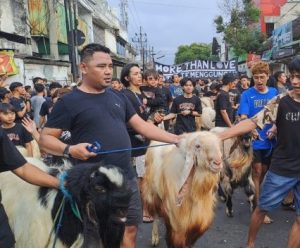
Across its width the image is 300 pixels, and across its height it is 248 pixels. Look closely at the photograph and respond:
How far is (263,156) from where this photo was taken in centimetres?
573

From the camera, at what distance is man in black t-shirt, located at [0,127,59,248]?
7.91 ft

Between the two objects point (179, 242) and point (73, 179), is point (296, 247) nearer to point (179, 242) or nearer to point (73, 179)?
point (179, 242)

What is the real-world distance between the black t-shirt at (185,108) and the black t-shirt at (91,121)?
16.0 feet

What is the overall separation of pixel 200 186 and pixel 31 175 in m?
1.79

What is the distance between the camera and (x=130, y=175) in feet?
11.5

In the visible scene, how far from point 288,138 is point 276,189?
1.65 ft

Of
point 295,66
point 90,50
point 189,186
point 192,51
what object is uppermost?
point 192,51

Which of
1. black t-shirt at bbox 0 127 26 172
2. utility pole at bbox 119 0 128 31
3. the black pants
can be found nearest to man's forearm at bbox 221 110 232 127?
black t-shirt at bbox 0 127 26 172

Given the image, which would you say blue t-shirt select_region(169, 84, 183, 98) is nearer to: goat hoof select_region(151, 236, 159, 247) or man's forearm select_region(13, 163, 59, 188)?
goat hoof select_region(151, 236, 159, 247)

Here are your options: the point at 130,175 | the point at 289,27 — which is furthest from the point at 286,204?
the point at 289,27

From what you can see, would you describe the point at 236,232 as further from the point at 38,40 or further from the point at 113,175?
the point at 38,40

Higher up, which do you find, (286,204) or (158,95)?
(158,95)

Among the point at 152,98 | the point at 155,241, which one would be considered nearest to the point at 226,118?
the point at 152,98

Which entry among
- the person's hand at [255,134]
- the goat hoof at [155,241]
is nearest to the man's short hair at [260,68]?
the person's hand at [255,134]
